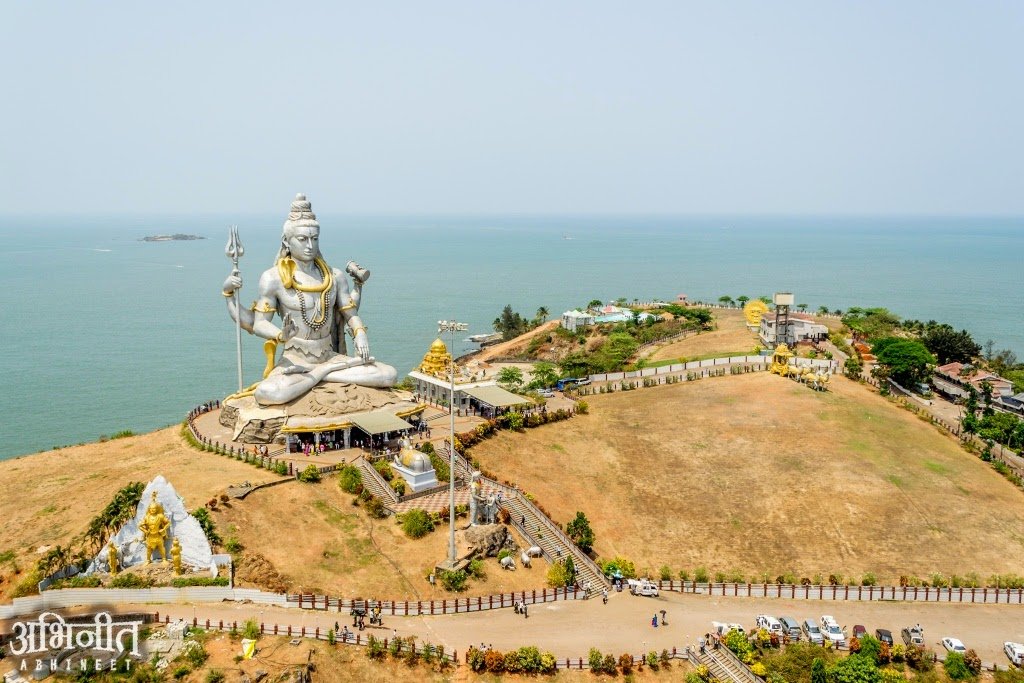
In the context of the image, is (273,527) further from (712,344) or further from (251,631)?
(712,344)

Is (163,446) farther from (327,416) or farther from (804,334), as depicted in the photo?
(804,334)

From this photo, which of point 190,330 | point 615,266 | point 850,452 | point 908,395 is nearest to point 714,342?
point 908,395

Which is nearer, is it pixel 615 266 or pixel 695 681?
pixel 695 681

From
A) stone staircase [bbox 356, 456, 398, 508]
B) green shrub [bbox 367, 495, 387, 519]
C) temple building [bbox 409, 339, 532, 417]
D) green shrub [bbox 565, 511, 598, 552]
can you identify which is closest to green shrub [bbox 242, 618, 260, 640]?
green shrub [bbox 367, 495, 387, 519]

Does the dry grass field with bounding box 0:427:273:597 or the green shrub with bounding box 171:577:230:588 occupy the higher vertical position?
the dry grass field with bounding box 0:427:273:597

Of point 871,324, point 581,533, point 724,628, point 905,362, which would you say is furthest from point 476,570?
point 871,324

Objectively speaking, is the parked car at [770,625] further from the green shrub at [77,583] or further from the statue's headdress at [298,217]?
the statue's headdress at [298,217]

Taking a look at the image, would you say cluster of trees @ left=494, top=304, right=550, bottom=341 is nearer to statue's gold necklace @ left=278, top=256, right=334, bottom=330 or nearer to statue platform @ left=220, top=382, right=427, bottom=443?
statue's gold necklace @ left=278, top=256, right=334, bottom=330
